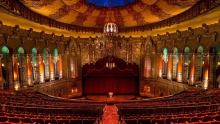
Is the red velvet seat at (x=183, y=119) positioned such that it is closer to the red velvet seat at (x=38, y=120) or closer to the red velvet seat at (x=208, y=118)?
the red velvet seat at (x=208, y=118)

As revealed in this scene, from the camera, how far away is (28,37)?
664 inches

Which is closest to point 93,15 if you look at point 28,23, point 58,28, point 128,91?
point 58,28

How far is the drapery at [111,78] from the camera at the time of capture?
25094 mm

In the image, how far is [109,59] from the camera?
24.9 metres

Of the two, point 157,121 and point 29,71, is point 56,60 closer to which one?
point 29,71

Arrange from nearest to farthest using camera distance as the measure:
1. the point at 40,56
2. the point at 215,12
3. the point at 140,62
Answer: the point at 215,12 < the point at 40,56 < the point at 140,62

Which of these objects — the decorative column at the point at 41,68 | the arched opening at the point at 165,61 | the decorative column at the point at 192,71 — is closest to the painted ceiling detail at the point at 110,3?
the arched opening at the point at 165,61

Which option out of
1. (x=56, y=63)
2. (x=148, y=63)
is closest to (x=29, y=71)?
(x=56, y=63)

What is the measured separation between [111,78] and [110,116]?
15599 mm

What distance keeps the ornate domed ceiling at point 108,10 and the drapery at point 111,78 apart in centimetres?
565

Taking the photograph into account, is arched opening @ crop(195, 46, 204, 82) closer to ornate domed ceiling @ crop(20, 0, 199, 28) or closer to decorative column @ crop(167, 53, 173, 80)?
decorative column @ crop(167, 53, 173, 80)

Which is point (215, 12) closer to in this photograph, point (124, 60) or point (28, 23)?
point (124, 60)

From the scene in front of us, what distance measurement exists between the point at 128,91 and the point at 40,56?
1318 cm

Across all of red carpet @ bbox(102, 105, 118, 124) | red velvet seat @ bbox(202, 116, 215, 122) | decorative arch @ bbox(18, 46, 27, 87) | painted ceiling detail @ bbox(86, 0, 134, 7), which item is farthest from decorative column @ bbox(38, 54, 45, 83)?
red velvet seat @ bbox(202, 116, 215, 122)
